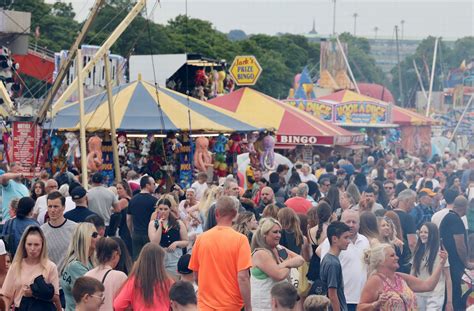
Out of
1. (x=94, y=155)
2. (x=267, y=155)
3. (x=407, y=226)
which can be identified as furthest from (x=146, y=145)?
(x=407, y=226)

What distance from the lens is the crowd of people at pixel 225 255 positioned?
8156 millimetres

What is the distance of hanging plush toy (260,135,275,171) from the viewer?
25.9 m

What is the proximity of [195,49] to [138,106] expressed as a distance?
63197 mm

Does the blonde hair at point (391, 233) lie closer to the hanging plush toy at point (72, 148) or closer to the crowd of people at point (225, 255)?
the crowd of people at point (225, 255)

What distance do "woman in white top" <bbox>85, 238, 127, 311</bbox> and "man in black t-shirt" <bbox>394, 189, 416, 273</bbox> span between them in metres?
3.51

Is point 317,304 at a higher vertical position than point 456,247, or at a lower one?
higher

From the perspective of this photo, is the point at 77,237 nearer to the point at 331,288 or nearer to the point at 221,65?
the point at 331,288

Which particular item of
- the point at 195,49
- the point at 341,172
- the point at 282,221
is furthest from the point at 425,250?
the point at 195,49

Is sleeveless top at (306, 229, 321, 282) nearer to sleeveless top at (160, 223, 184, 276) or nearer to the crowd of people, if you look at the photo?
the crowd of people

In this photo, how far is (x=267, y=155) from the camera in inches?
1029

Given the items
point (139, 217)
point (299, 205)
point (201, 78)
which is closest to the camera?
point (139, 217)

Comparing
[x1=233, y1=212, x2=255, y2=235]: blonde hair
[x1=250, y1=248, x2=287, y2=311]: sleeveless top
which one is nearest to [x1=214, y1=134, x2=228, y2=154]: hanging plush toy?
[x1=233, y1=212, x2=255, y2=235]: blonde hair

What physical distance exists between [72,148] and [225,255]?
14.0 m

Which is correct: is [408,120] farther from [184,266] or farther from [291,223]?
[184,266]
